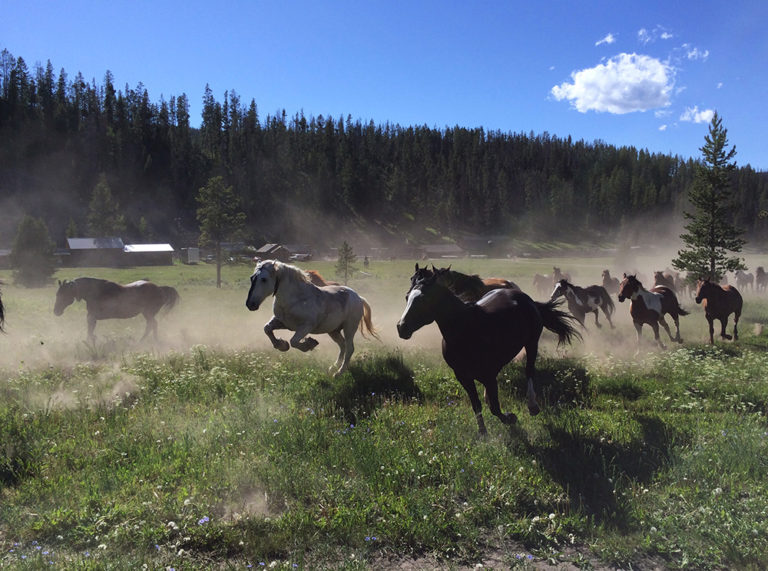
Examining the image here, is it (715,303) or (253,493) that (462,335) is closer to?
(253,493)

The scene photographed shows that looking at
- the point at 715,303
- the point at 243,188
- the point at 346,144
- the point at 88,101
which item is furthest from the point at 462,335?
the point at 88,101

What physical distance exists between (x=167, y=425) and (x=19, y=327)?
40.9 ft

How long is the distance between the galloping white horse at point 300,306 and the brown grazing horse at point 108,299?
691 centimetres

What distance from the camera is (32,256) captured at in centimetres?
3862

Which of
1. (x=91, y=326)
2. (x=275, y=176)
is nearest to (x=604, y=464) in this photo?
(x=91, y=326)

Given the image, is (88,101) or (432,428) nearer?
(432,428)

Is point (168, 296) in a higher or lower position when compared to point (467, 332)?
lower

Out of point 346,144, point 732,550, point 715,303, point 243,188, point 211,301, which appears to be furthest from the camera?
point 346,144

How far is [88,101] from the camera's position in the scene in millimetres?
145125

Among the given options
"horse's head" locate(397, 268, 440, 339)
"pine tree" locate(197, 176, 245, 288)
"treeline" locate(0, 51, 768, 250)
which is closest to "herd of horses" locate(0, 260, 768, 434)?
"horse's head" locate(397, 268, 440, 339)

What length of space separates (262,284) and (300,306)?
101cm

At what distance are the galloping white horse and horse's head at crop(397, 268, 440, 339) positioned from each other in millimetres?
3315

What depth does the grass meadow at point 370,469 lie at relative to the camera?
465 cm

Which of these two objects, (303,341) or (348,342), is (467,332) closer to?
(303,341)
